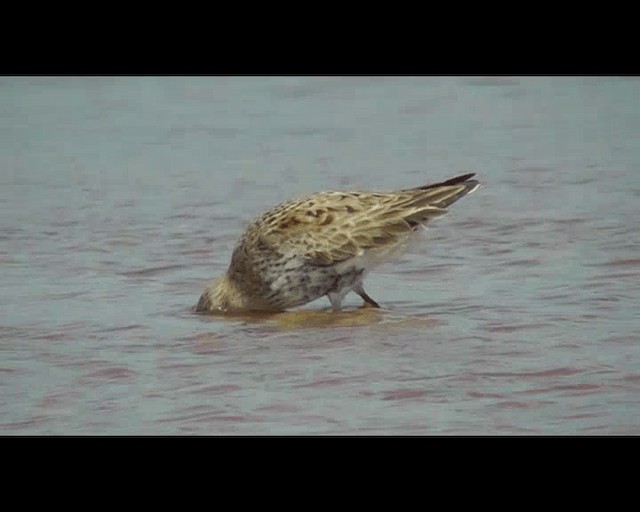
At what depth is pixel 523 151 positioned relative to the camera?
1480 cm

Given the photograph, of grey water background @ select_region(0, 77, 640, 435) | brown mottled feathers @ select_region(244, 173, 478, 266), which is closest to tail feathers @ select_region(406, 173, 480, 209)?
brown mottled feathers @ select_region(244, 173, 478, 266)

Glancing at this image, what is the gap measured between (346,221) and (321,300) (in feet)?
2.91

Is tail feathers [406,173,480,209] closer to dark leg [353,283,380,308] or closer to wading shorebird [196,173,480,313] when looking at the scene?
wading shorebird [196,173,480,313]

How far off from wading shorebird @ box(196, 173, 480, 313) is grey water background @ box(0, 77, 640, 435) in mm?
185

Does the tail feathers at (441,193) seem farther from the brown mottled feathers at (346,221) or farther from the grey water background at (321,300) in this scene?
the grey water background at (321,300)

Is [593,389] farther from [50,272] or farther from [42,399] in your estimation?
[50,272]

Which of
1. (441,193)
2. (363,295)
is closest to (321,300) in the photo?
(363,295)

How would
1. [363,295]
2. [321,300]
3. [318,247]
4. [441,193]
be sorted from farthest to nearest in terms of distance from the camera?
[321,300] < [441,193] < [363,295] < [318,247]

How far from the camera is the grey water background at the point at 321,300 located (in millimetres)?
8500

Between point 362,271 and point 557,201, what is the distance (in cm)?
308

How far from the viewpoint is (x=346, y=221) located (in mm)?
10328

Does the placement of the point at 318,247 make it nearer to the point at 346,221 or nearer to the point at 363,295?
the point at 346,221

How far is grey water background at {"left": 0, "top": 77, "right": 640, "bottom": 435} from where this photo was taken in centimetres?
850

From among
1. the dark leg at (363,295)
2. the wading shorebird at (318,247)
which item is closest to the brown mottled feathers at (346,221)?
the wading shorebird at (318,247)
